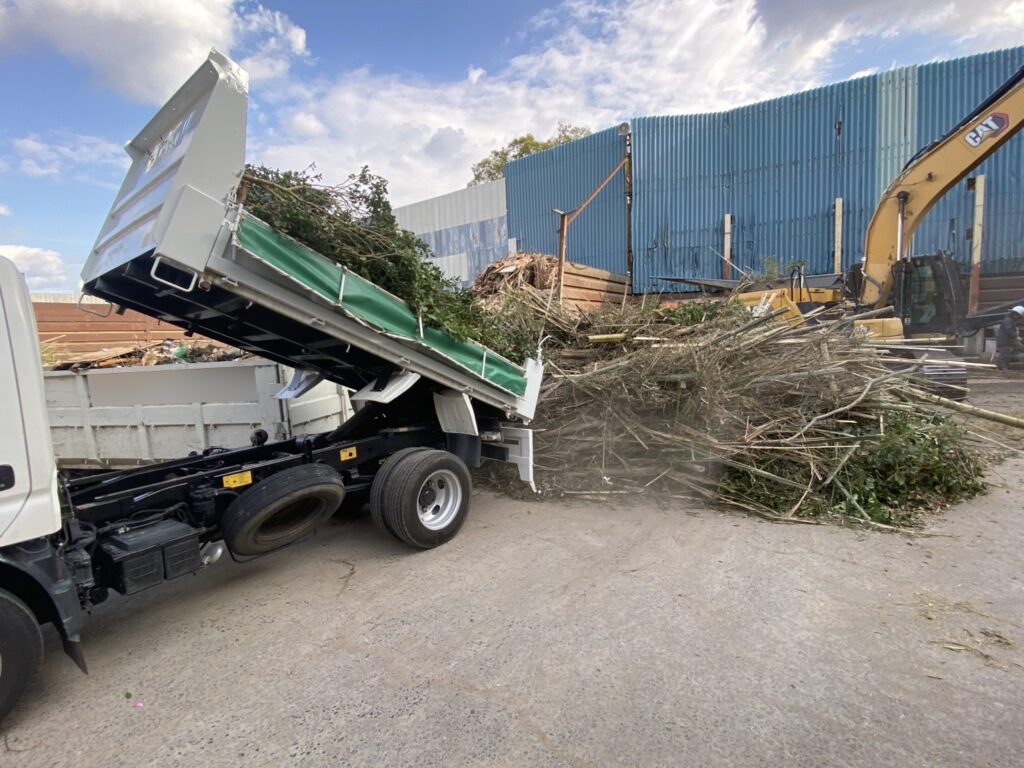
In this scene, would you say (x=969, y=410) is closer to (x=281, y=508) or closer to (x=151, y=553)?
(x=281, y=508)

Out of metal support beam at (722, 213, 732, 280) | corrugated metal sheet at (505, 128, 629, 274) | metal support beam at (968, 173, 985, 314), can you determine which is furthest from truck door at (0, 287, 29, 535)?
metal support beam at (968, 173, 985, 314)

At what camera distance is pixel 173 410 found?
7234 millimetres

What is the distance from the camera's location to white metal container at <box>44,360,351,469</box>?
6699 mm

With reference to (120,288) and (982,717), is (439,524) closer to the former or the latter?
(120,288)

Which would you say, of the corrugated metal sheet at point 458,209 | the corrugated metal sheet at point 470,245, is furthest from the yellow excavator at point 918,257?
the corrugated metal sheet at point 458,209

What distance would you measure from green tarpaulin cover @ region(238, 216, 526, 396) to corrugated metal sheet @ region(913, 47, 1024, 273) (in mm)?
15665

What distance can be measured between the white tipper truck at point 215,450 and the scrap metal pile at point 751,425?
99 cm

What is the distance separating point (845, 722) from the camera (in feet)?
8.11

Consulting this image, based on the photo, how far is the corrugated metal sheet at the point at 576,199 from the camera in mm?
18250

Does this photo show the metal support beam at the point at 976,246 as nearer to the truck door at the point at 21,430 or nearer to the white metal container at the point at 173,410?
the white metal container at the point at 173,410

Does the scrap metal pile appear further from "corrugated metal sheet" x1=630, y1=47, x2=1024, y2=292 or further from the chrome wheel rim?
"corrugated metal sheet" x1=630, y1=47, x2=1024, y2=292

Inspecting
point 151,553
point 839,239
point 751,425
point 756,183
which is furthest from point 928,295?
point 151,553

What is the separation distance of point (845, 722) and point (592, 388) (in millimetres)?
4026

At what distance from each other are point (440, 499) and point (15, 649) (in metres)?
2.85
